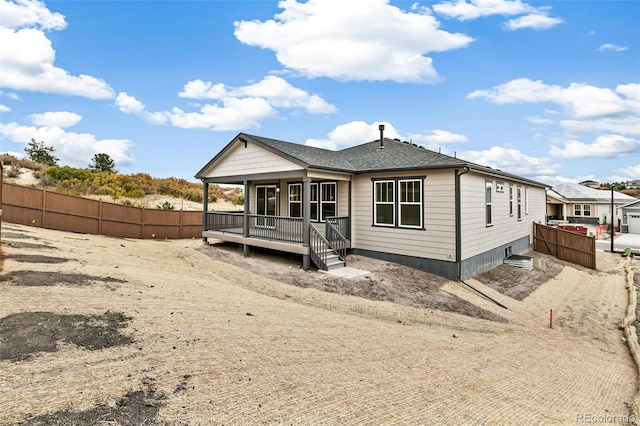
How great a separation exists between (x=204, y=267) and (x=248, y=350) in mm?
7328

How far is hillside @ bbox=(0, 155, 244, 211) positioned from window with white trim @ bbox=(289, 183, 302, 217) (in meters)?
13.4

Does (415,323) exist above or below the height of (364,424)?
below

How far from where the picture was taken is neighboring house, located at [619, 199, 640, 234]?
32.4m

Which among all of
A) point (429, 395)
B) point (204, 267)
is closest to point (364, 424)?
point (429, 395)

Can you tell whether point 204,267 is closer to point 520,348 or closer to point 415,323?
point 415,323

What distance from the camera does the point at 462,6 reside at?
12328 mm

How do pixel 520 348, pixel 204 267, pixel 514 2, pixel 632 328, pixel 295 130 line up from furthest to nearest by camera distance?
pixel 295 130 < pixel 514 2 < pixel 204 267 < pixel 632 328 < pixel 520 348

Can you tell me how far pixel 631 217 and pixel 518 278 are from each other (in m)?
31.5

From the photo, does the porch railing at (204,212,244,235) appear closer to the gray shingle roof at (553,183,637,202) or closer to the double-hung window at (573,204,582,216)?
the gray shingle roof at (553,183,637,202)

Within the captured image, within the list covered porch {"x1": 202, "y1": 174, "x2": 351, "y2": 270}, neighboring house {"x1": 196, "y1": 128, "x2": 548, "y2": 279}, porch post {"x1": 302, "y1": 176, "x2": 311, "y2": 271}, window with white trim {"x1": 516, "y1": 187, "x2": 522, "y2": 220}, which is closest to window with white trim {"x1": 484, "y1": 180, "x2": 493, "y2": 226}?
neighboring house {"x1": 196, "y1": 128, "x2": 548, "y2": 279}

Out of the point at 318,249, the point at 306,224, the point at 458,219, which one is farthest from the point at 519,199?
the point at 306,224

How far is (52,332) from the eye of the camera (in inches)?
156

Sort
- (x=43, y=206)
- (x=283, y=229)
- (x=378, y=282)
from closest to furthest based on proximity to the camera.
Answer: (x=378, y=282) < (x=283, y=229) < (x=43, y=206)

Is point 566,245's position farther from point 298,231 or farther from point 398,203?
point 298,231
